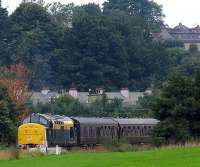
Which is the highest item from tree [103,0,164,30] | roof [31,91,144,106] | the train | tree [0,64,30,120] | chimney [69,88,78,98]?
tree [103,0,164,30]

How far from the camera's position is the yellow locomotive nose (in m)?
59.3

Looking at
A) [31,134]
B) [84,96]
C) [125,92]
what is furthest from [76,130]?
[125,92]

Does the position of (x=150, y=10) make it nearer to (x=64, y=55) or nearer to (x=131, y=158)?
(x=64, y=55)

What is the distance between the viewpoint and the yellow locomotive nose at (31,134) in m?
59.3

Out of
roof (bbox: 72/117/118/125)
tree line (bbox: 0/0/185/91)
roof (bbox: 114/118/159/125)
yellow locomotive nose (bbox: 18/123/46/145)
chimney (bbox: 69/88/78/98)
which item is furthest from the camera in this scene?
tree line (bbox: 0/0/185/91)

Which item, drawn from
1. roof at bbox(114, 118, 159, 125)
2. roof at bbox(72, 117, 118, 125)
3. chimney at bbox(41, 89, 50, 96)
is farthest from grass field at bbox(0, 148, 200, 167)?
chimney at bbox(41, 89, 50, 96)

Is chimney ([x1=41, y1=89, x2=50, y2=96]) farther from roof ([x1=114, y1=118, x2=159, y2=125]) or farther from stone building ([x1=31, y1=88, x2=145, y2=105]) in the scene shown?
roof ([x1=114, y1=118, x2=159, y2=125])

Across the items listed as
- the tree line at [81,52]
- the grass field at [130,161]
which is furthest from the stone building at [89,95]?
the grass field at [130,161]

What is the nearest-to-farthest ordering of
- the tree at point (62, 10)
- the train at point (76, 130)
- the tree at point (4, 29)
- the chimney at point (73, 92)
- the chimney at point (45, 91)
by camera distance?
1. the train at point (76, 130)
2. the chimney at point (73, 92)
3. the chimney at point (45, 91)
4. the tree at point (4, 29)
5. the tree at point (62, 10)

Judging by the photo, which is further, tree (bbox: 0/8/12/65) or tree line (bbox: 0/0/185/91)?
tree (bbox: 0/8/12/65)

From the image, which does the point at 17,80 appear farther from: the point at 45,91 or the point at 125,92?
the point at 125,92

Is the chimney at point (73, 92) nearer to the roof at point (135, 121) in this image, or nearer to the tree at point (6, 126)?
the roof at point (135, 121)

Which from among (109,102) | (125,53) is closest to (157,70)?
(125,53)

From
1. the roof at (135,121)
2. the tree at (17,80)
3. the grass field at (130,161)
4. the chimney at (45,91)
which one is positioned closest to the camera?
the grass field at (130,161)
